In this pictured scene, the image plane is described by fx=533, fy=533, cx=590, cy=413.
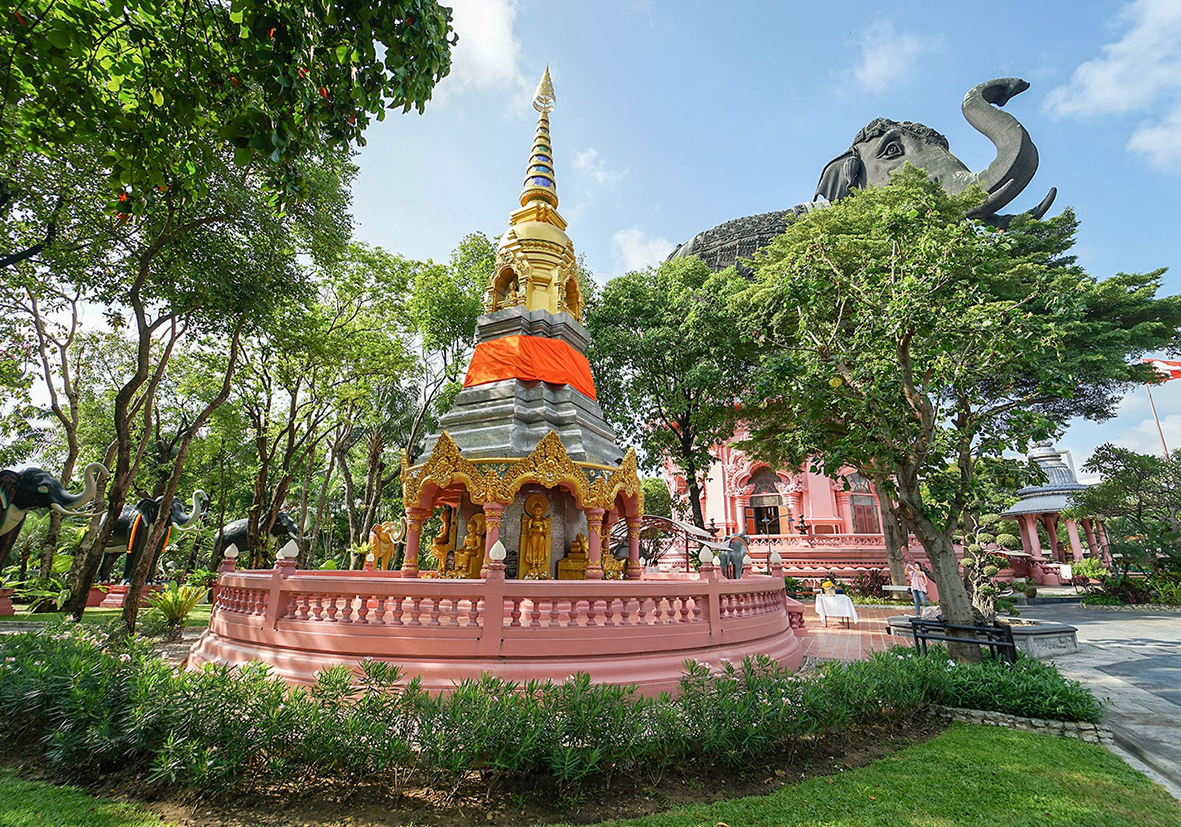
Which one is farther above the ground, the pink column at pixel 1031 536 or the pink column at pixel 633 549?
the pink column at pixel 1031 536

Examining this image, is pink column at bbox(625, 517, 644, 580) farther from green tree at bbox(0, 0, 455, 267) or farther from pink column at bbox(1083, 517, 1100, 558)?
pink column at bbox(1083, 517, 1100, 558)

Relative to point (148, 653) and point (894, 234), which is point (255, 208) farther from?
point (894, 234)

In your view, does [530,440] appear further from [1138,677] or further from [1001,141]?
[1001,141]

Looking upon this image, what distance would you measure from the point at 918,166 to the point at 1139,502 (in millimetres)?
28594

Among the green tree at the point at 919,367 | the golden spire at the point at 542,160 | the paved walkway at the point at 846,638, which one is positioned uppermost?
the golden spire at the point at 542,160

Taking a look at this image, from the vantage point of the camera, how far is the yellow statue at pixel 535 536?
33.8ft

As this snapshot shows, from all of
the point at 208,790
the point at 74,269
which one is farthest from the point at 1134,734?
the point at 74,269

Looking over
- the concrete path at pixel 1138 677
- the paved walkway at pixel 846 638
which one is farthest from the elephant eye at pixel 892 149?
the paved walkway at pixel 846 638

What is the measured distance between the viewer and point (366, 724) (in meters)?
4.78

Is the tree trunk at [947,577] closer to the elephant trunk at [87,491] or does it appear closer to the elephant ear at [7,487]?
the elephant trunk at [87,491]

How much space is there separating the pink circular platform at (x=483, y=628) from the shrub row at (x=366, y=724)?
970mm

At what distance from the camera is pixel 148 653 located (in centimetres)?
650

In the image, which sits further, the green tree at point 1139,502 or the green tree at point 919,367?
the green tree at point 1139,502

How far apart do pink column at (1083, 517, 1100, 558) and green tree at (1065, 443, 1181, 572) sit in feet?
49.9
